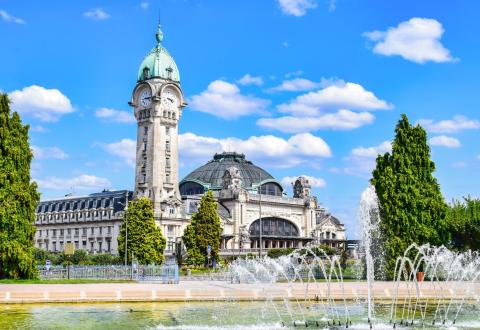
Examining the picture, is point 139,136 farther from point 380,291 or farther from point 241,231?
point 380,291

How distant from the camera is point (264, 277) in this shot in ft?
188

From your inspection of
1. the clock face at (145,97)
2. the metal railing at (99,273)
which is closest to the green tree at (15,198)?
the metal railing at (99,273)

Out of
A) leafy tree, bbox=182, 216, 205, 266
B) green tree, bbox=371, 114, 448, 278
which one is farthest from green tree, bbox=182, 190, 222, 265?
green tree, bbox=371, 114, 448, 278

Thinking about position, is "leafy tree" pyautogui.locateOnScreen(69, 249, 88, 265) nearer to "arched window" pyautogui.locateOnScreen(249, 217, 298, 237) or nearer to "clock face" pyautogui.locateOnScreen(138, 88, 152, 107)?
"clock face" pyautogui.locateOnScreen(138, 88, 152, 107)

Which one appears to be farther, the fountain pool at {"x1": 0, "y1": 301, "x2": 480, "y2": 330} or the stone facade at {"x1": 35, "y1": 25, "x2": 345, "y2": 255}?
the stone facade at {"x1": 35, "y1": 25, "x2": 345, "y2": 255}

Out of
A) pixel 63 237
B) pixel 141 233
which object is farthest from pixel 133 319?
pixel 63 237

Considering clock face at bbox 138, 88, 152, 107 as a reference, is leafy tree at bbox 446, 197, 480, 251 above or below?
below

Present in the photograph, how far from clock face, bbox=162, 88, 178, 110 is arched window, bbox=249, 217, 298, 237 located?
28.8m

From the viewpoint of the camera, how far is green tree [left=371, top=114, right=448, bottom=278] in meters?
48.0

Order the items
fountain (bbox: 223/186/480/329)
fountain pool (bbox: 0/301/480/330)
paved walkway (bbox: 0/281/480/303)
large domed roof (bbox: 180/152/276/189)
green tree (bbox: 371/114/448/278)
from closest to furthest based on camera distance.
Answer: fountain pool (bbox: 0/301/480/330) → fountain (bbox: 223/186/480/329) → paved walkway (bbox: 0/281/480/303) → green tree (bbox: 371/114/448/278) → large domed roof (bbox: 180/152/276/189)

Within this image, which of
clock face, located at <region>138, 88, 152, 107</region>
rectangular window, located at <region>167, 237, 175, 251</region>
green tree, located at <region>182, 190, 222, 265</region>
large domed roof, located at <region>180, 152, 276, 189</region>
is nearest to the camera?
green tree, located at <region>182, 190, 222, 265</region>

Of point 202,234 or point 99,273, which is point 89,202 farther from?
point 99,273

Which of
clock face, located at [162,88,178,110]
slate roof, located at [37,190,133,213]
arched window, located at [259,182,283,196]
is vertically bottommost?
slate roof, located at [37,190,133,213]

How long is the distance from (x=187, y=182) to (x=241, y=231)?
2160 centimetres
